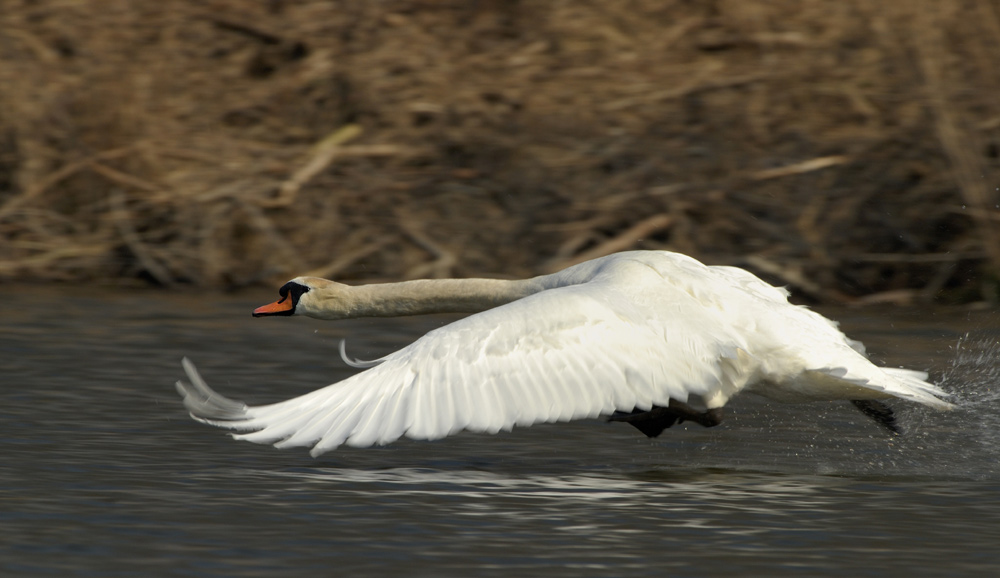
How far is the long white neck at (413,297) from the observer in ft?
22.3

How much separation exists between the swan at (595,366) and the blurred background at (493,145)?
5.20 m

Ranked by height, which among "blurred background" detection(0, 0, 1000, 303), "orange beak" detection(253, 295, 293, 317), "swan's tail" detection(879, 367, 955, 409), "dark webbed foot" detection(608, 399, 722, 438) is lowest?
"dark webbed foot" detection(608, 399, 722, 438)

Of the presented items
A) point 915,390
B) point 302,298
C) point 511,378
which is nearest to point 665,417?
point 915,390

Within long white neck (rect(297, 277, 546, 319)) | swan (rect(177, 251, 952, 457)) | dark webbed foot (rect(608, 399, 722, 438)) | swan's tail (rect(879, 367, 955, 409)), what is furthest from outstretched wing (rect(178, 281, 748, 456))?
long white neck (rect(297, 277, 546, 319))

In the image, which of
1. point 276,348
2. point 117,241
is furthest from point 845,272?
point 117,241

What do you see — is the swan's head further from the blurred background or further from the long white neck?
the blurred background

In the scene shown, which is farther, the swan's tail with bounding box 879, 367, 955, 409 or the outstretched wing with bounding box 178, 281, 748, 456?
the swan's tail with bounding box 879, 367, 955, 409

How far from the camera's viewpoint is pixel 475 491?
5754 mm

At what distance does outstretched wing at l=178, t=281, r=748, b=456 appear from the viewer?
16.9 feet

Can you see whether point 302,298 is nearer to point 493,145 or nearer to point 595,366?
point 595,366

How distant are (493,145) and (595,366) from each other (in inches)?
297

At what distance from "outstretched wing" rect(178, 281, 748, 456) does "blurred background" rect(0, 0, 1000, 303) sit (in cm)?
594

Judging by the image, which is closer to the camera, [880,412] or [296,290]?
[880,412]

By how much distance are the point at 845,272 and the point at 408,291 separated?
558cm
